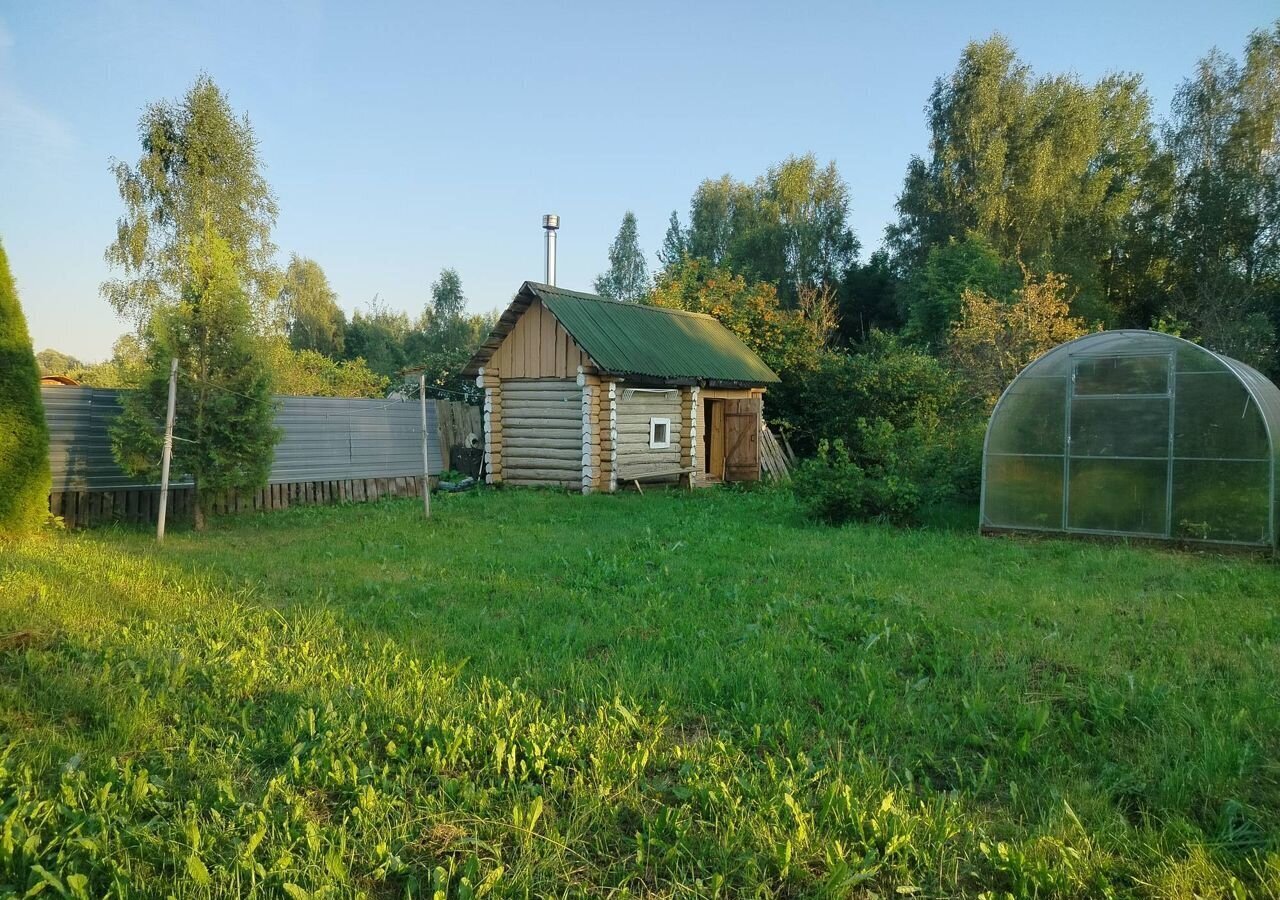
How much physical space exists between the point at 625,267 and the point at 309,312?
21.3 meters

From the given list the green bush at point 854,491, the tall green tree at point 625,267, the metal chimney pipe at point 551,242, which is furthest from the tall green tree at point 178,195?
the tall green tree at point 625,267

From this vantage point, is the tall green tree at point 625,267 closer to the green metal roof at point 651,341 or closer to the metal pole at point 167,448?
the green metal roof at point 651,341

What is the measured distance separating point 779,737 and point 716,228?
148 ft

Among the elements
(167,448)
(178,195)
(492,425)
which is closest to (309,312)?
(178,195)

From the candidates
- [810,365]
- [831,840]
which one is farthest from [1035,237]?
[831,840]

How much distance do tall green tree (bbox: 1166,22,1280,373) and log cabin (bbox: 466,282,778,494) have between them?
20136mm

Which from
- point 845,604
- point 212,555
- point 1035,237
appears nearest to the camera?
point 845,604

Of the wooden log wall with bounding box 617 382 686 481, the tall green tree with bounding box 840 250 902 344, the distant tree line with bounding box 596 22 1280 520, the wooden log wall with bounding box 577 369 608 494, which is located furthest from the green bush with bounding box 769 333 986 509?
the tall green tree with bounding box 840 250 902 344

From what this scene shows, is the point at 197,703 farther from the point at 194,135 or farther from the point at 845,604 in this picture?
the point at 194,135

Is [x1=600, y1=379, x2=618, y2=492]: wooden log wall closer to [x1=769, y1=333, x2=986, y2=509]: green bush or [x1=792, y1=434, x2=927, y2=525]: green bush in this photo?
[x1=769, y1=333, x2=986, y2=509]: green bush

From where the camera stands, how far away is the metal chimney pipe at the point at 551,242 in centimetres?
2198

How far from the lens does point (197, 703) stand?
14.7 ft

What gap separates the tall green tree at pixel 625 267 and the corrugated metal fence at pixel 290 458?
3664 cm

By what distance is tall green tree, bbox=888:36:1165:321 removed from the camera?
31.5 metres
